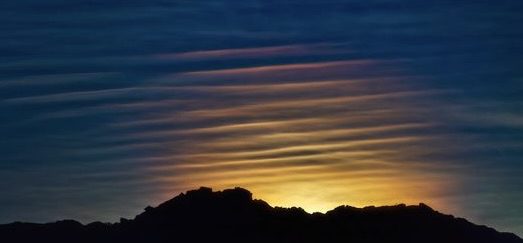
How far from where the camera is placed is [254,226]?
8744cm

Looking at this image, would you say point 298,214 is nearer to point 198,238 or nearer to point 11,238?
point 198,238

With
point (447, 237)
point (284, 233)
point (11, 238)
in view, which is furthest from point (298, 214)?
point (11, 238)

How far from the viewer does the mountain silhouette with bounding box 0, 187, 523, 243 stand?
86.6 m

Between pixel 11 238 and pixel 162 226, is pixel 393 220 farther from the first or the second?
pixel 11 238

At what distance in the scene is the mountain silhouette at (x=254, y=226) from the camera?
284 feet

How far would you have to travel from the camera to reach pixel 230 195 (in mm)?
87812

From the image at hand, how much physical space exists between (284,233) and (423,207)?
885 centimetres

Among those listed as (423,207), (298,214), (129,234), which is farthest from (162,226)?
(423,207)

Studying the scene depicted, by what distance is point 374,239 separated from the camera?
88.1m

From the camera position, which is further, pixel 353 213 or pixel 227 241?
pixel 353 213

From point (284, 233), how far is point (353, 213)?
5.22 m

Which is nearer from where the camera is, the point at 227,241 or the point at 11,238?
the point at 227,241

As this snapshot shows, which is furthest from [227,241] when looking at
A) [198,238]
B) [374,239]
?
[374,239]

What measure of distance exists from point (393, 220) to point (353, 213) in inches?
88.2
